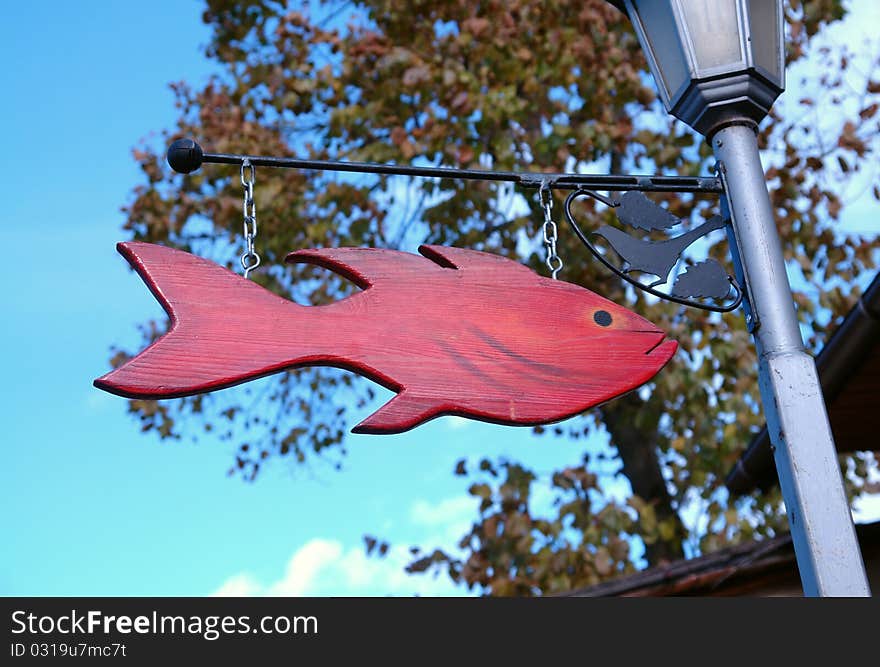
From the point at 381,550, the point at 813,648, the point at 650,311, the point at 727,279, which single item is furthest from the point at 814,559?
the point at 381,550

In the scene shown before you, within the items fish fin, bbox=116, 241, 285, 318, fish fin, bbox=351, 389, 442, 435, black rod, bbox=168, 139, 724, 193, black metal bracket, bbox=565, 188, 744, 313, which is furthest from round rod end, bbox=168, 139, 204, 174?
black metal bracket, bbox=565, 188, 744, 313

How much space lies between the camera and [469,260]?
198 cm

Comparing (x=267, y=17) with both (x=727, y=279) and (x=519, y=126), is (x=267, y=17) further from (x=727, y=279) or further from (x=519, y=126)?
(x=727, y=279)

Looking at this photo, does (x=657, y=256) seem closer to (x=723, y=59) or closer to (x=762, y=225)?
(x=762, y=225)

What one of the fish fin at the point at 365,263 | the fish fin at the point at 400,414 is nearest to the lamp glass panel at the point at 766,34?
the fish fin at the point at 365,263

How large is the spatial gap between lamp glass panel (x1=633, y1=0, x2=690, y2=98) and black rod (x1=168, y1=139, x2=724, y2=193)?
25 cm

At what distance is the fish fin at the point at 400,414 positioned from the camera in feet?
5.72

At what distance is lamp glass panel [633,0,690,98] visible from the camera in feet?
7.16

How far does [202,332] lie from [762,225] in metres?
1.16

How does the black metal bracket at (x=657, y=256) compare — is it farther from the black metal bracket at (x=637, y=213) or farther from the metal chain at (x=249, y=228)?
the metal chain at (x=249, y=228)

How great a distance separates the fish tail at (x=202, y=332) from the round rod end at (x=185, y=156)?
269mm

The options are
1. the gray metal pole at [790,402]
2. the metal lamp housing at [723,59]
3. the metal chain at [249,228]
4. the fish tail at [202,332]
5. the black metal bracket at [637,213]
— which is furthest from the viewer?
the metal lamp housing at [723,59]

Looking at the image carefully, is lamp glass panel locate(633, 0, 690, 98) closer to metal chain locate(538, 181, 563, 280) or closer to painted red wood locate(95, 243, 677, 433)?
metal chain locate(538, 181, 563, 280)

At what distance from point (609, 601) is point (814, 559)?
0.42 m
